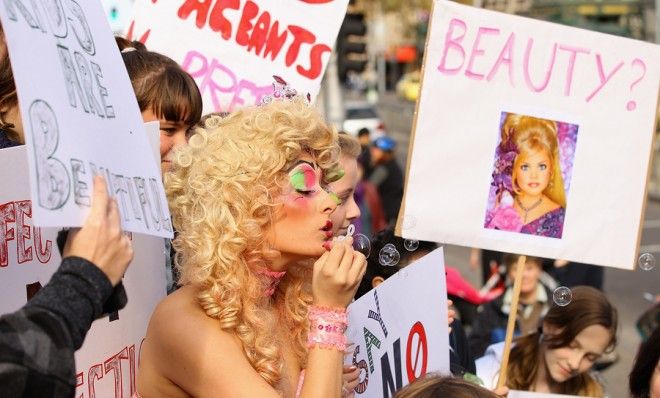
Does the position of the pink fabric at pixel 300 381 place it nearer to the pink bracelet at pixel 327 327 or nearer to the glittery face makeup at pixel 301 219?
the pink bracelet at pixel 327 327

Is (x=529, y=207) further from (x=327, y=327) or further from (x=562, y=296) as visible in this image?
(x=327, y=327)

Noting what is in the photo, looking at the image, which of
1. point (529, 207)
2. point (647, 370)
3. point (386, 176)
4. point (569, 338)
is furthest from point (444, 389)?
point (386, 176)

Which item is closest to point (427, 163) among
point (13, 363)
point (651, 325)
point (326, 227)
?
point (326, 227)

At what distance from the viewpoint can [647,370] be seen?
313 cm

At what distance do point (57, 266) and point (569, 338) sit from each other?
6.94ft

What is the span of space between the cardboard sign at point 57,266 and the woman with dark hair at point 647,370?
1.30 metres

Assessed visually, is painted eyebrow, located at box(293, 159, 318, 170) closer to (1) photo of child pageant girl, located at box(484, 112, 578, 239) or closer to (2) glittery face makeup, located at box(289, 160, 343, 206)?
(2) glittery face makeup, located at box(289, 160, 343, 206)

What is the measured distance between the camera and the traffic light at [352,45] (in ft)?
47.7

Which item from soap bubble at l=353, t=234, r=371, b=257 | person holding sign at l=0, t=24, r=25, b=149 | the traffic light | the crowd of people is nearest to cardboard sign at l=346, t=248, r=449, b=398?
soap bubble at l=353, t=234, r=371, b=257

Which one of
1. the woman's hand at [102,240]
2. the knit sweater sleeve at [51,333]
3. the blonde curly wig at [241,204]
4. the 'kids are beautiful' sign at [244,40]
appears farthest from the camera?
the 'kids are beautiful' sign at [244,40]

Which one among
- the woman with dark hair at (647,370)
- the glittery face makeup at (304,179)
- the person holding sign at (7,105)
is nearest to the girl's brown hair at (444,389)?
the glittery face makeup at (304,179)

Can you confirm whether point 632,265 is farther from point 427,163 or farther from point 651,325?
point 651,325

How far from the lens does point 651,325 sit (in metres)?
6.07

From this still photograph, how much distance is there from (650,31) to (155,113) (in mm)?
28356
